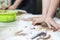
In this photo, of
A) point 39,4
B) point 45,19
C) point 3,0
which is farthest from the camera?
point 39,4

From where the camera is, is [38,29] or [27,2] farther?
[27,2]

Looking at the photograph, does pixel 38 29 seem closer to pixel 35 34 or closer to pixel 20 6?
pixel 35 34

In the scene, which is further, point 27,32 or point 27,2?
point 27,2

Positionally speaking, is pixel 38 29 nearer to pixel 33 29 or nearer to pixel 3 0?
pixel 33 29

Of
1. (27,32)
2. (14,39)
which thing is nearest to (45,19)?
(27,32)

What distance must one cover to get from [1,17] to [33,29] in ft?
0.86

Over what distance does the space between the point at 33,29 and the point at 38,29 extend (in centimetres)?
3

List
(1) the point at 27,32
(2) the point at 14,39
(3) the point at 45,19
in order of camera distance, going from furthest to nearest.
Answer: (3) the point at 45,19 → (1) the point at 27,32 → (2) the point at 14,39

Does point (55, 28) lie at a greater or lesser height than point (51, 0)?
lesser

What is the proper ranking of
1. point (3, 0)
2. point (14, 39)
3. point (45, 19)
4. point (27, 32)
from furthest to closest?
point (3, 0)
point (45, 19)
point (27, 32)
point (14, 39)

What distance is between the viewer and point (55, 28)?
752mm

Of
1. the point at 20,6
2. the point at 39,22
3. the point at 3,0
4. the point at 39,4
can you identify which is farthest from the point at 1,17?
the point at 39,4

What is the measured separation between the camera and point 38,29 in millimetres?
750

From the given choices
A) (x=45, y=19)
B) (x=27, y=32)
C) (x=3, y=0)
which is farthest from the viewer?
(x=3, y=0)
